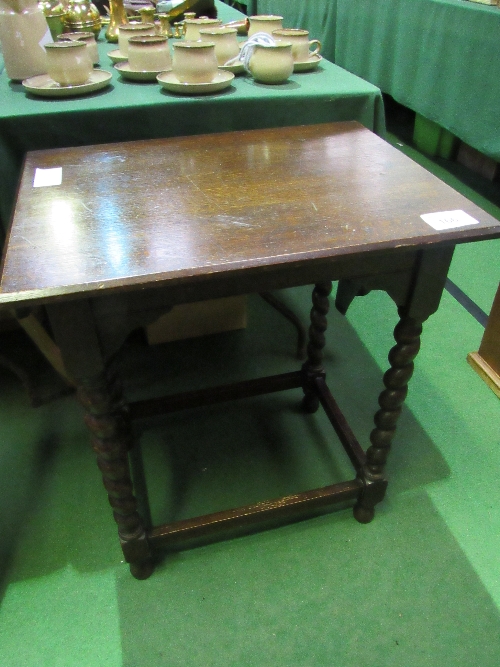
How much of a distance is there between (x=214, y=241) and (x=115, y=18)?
1.24m

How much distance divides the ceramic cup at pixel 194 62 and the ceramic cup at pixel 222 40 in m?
0.15

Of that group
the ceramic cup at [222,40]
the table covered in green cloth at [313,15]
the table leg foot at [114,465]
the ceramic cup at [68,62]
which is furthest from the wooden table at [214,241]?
the table covered in green cloth at [313,15]

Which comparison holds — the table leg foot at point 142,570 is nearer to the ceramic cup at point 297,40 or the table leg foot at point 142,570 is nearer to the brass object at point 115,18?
the ceramic cup at point 297,40

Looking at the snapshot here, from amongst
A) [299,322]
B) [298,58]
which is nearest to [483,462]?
[299,322]

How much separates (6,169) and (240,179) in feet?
1.62

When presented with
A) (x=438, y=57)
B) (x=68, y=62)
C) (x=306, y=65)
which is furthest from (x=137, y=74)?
(x=438, y=57)

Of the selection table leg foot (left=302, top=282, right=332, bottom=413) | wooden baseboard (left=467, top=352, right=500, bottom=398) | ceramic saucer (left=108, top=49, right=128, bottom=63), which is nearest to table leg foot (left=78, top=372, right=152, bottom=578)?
table leg foot (left=302, top=282, right=332, bottom=413)

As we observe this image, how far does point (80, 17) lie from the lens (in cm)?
138

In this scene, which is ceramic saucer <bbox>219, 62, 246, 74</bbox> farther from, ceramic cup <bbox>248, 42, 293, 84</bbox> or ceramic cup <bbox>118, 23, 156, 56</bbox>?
ceramic cup <bbox>118, 23, 156, 56</bbox>

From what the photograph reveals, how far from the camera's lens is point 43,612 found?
89 cm

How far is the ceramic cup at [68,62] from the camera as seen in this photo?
999 mm

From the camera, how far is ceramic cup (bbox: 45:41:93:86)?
3.28ft

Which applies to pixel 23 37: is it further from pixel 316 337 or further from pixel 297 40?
pixel 316 337

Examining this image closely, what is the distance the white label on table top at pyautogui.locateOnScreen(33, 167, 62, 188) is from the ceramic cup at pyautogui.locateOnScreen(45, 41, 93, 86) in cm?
33
